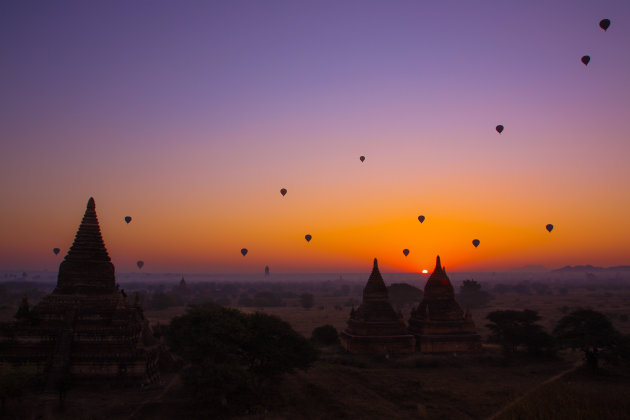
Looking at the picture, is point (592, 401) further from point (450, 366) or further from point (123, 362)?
point (123, 362)

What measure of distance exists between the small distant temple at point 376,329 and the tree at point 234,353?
11140 mm

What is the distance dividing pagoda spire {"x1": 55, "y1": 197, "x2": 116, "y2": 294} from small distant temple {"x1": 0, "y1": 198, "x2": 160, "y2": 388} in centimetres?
5

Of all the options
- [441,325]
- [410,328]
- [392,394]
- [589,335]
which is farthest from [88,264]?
[589,335]

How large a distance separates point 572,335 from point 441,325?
28.0ft

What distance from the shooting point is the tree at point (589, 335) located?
1153 inches


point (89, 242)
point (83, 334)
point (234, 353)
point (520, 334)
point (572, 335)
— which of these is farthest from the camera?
point (520, 334)

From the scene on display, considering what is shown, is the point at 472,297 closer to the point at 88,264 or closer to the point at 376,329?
the point at 376,329

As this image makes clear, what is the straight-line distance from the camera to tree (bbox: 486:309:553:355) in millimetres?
34844

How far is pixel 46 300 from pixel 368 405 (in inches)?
720

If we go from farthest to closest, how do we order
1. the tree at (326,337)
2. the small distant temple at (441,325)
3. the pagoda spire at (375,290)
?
the tree at (326,337), the pagoda spire at (375,290), the small distant temple at (441,325)

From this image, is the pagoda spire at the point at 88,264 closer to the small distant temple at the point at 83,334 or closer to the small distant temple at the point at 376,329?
the small distant temple at the point at 83,334

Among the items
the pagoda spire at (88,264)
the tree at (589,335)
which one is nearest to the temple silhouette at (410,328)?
the tree at (589,335)

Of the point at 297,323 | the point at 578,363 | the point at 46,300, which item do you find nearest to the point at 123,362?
the point at 46,300

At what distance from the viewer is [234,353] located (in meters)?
23.2
